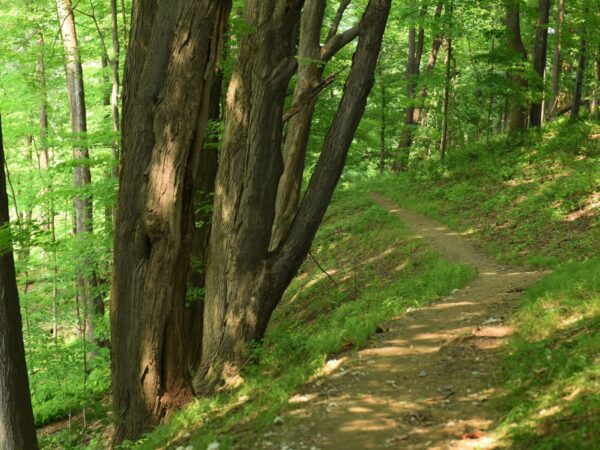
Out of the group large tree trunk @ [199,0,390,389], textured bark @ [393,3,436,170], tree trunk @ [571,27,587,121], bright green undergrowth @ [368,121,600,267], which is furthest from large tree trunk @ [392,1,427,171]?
large tree trunk @ [199,0,390,389]

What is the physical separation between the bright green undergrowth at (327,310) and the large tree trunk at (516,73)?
5.40 metres

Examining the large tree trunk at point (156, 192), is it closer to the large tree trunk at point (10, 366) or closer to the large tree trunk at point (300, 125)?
the large tree trunk at point (10, 366)

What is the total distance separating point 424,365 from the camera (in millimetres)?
5758

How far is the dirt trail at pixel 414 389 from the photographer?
439cm

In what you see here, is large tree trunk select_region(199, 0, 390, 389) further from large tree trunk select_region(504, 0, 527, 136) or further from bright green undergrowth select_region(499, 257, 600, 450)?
large tree trunk select_region(504, 0, 527, 136)

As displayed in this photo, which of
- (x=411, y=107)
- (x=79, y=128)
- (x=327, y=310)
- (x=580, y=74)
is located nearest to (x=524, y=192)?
(x=580, y=74)

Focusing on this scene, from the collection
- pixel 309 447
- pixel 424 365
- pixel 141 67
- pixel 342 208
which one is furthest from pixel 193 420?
pixel 342 208

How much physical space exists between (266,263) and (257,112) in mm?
1903

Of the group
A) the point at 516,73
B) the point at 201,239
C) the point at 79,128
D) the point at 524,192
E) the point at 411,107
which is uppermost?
the point at 516,73

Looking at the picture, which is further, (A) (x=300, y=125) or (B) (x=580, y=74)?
(B) (x=580, y=74)

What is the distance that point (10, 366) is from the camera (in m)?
6.84

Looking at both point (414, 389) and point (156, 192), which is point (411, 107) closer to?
point (156, 192)

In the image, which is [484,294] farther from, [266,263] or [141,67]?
[141,67]

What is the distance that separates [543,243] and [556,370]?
7.31 metres
